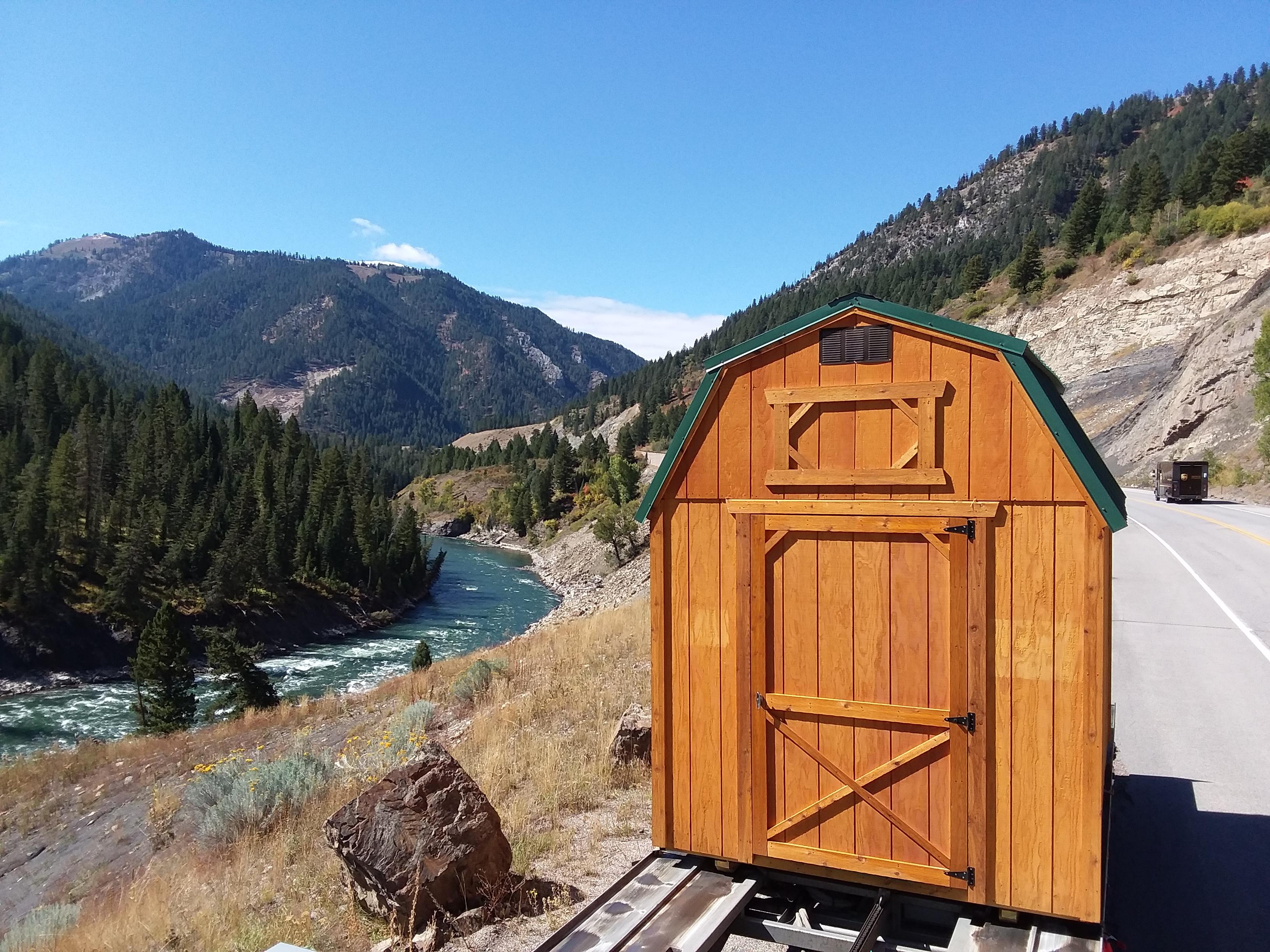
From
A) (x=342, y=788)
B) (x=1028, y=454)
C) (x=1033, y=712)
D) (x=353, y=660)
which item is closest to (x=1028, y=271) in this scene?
(x=353, y=660)

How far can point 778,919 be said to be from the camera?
534 cm

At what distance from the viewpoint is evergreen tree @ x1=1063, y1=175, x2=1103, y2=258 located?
2773 inches

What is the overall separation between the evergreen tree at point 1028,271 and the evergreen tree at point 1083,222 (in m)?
3.87

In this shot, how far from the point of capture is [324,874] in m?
7.27

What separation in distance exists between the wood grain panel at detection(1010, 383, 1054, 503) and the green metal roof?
57 mm

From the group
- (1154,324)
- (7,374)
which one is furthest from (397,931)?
(7,374)

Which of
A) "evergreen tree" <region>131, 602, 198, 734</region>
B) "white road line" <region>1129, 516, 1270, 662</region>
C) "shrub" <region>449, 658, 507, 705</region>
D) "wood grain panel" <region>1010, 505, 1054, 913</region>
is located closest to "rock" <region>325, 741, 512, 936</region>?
"wood grain panel" <region>1010, 505, 1054, 913</region>

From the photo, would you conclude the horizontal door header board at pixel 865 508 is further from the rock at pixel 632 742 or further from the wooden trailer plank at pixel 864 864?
the rock at pixel 632 742

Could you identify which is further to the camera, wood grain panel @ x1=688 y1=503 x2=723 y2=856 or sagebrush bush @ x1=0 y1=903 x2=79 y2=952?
sagebrush bush @ x1=0 y1=903 x2=79 y2=952

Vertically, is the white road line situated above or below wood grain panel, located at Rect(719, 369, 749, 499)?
below

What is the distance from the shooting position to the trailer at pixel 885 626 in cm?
463

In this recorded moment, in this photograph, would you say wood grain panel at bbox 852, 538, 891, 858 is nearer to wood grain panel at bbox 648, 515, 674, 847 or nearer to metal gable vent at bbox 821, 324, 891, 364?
metal gable vent at bbox 821, 324, 891, 364

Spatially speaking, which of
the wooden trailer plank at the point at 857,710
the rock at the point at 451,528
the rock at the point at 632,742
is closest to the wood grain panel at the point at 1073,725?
the wooden trailer plank at the point at 857,710

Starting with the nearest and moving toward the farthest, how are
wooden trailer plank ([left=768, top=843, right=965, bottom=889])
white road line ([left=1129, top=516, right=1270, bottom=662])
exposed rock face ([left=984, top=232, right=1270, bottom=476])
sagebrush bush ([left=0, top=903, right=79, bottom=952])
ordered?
1. wooden trailer plank ([left=768, top=843, right=965, bottom=889])
2. sagebrush bush ([left=0, top=903, right=79, bottom=952])
3. white road line ([left=1129, top=516, right=1270, bottom=662])
4. exposed rock face ([left=984, top=232, right=1270, bottom=476])
